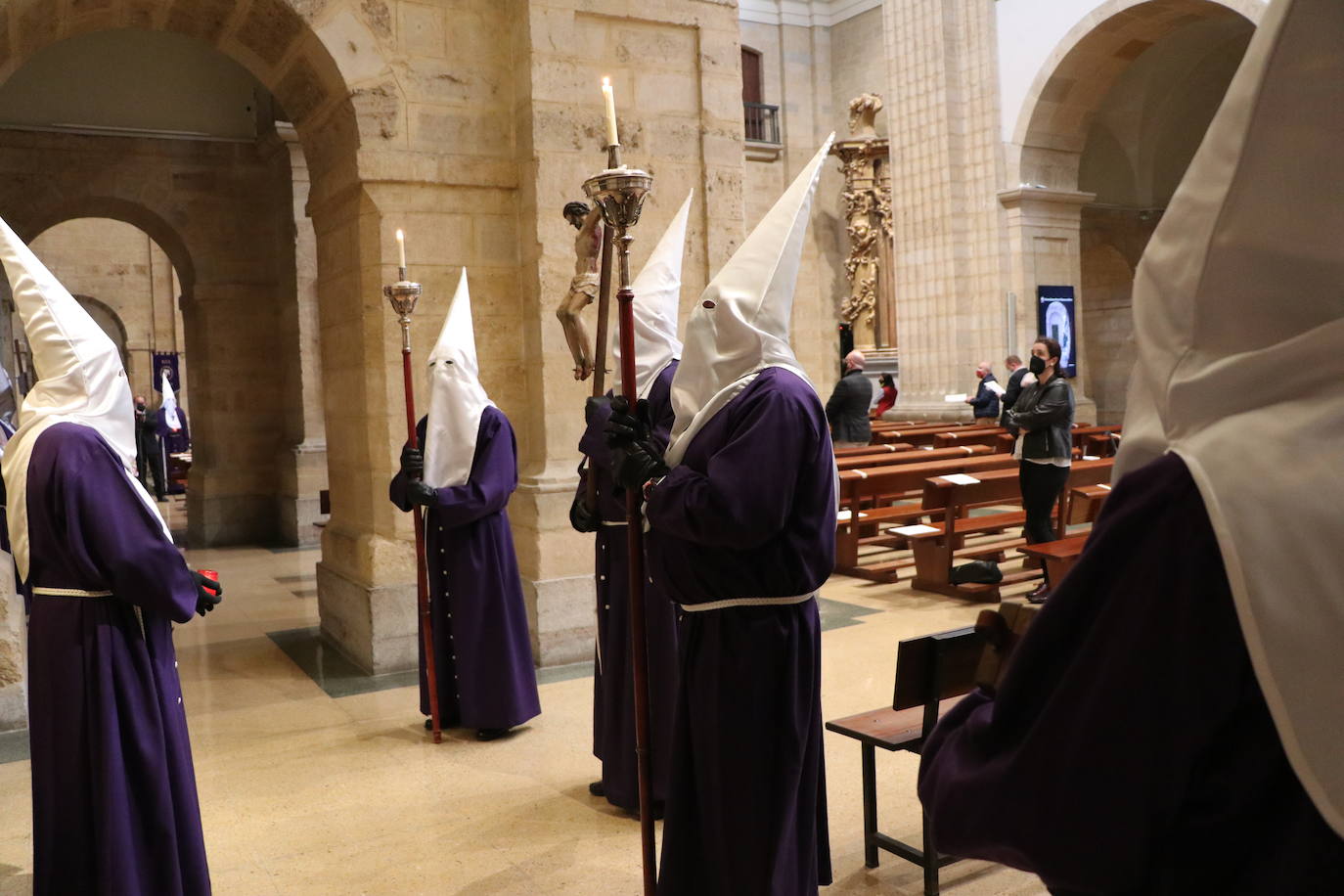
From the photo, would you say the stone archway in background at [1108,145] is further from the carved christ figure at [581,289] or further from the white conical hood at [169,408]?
the white conical hood at [169,408]

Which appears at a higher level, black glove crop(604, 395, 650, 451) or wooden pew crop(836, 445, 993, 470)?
black glove crop(604, 395, 650, 451)

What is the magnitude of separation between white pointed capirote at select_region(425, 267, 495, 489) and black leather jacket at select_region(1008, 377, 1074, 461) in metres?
4.09

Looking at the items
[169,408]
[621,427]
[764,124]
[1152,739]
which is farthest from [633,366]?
[764,124]

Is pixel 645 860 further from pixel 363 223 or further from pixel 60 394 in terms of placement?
pixel 363 223

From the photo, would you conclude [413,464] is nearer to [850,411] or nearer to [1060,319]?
[850,411]

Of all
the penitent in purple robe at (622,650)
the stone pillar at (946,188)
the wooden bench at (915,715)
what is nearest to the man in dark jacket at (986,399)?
the stone pillar at (946,188)

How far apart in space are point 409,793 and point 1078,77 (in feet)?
48.8

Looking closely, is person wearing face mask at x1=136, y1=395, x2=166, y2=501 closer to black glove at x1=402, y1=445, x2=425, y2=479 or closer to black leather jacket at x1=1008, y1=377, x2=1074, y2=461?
black glove at x1=402, y1=445, x2=425, y2=479

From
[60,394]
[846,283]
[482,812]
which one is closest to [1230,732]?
[60,394]

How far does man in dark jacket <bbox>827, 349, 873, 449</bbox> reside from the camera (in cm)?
1142

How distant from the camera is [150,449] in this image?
658 inches

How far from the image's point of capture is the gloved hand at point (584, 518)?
3.97 m

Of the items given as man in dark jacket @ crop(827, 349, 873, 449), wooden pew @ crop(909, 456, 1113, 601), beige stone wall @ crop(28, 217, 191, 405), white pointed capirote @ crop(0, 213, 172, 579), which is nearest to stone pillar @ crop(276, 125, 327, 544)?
man in dark jacket @ crop(827, 349, 873, 449)

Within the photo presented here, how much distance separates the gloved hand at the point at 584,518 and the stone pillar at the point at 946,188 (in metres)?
13.6
